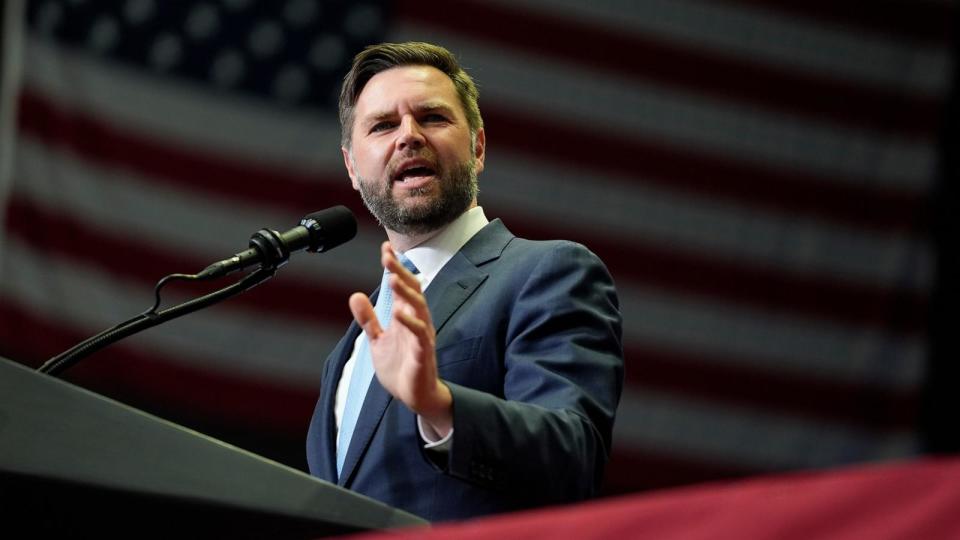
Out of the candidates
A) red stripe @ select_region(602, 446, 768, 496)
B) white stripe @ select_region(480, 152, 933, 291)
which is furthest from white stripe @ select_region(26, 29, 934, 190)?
red stripe @ select_region(602, 446, 768, 496)

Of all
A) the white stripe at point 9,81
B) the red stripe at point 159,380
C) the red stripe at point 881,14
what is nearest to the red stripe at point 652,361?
the white stripe at point 9,81

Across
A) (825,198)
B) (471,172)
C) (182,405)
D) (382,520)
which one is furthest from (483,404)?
(825,198)

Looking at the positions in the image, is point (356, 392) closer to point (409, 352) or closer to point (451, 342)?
point (451, 342)

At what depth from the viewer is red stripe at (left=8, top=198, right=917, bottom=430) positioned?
3807mm

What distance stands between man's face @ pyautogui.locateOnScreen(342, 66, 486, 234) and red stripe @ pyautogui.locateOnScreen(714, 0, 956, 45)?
2.35m

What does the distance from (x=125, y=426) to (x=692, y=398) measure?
3.08m

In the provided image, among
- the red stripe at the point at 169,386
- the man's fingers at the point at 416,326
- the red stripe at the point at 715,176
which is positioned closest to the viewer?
the man's fingers at the point at 416,326

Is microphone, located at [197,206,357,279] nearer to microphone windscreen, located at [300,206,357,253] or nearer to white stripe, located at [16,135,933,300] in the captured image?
microphone windscreen, located at [300,206,357,253]

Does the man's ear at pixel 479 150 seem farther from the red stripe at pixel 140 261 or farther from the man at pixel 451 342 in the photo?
the red stripe at pixel 140 261

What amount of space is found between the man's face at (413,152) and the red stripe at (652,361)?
1.78 meters

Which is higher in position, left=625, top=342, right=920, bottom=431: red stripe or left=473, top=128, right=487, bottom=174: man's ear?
left=473, top=128, right=487, bottom=174: man's ear

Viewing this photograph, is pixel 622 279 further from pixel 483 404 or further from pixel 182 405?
pixel 483 404

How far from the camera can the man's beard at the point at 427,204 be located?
1.92 metres

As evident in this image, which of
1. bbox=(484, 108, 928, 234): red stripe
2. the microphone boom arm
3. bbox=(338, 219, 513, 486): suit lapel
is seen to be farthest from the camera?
bbox=(484, 108, 928, 234): red stripe
